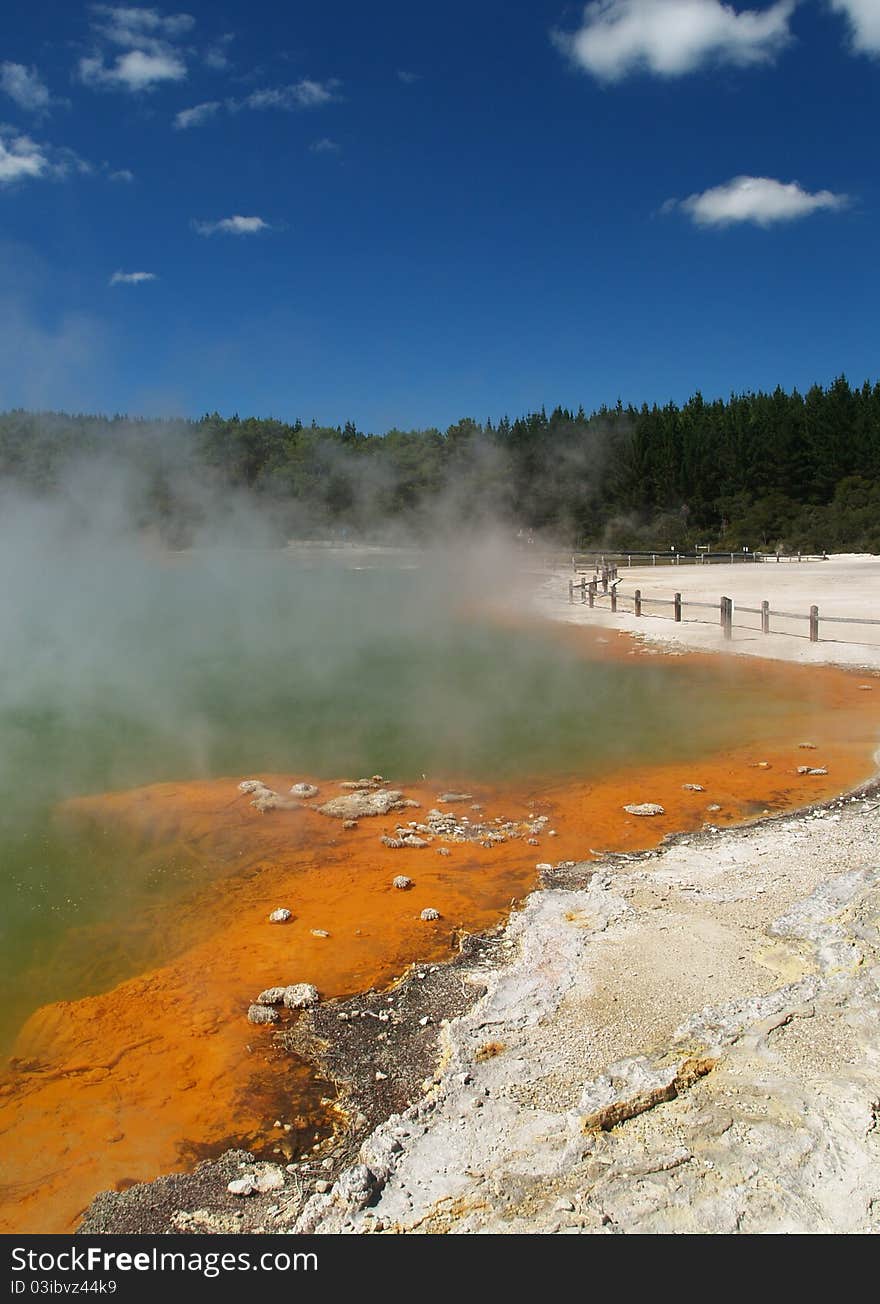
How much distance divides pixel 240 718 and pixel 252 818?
2676 mm

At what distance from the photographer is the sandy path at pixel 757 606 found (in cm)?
1058

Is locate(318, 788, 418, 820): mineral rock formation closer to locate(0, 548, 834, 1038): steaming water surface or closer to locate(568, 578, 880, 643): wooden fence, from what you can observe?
locate(0, 548, 834, 1038): steaming water surface

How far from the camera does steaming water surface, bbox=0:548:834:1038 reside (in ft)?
13.6

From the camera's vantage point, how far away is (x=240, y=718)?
7.68 metres

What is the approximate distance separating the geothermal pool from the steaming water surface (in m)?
0.03

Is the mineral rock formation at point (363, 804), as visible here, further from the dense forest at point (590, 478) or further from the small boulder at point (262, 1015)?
the dense forest at point (590, 478)

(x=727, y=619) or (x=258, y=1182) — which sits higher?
(x=727, y=619)

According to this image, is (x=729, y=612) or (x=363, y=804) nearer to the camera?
(x=363, y=804)

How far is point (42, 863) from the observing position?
4.50 metres

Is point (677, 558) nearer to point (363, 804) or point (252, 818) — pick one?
point (363, 804)

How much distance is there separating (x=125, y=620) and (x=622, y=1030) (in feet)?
43.7

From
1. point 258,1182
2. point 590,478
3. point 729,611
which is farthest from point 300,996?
point 590,478

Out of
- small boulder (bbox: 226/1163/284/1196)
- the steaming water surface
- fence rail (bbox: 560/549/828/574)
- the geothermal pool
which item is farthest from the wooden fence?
small boulder (bbox: 226/1163/284/1196)
